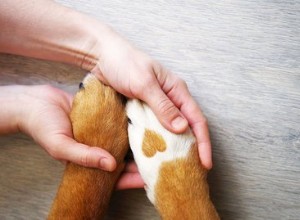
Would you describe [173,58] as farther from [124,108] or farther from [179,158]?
[179,158]

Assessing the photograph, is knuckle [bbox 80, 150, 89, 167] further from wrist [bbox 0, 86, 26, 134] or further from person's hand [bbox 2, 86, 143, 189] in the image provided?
wrist [bbox 0, 86, 26, 134]

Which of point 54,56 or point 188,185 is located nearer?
point 188,185

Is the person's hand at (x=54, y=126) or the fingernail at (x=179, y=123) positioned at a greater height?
the fingernail at (x=179, y=123)

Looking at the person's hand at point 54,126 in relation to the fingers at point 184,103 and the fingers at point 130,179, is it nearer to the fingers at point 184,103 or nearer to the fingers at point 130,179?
the fingers at point 130,179

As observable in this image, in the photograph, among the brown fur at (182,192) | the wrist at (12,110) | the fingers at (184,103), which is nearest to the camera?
the brown fur at (182,192)

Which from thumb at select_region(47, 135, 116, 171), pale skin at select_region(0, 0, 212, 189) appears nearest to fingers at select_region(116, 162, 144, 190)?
pale skin at select_region(0, 0, 212, 189)

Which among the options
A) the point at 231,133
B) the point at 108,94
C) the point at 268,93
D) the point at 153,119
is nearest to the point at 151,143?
the point at 153,119

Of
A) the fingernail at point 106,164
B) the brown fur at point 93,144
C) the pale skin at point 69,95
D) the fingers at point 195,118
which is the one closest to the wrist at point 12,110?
the pale skin at point 69,95
